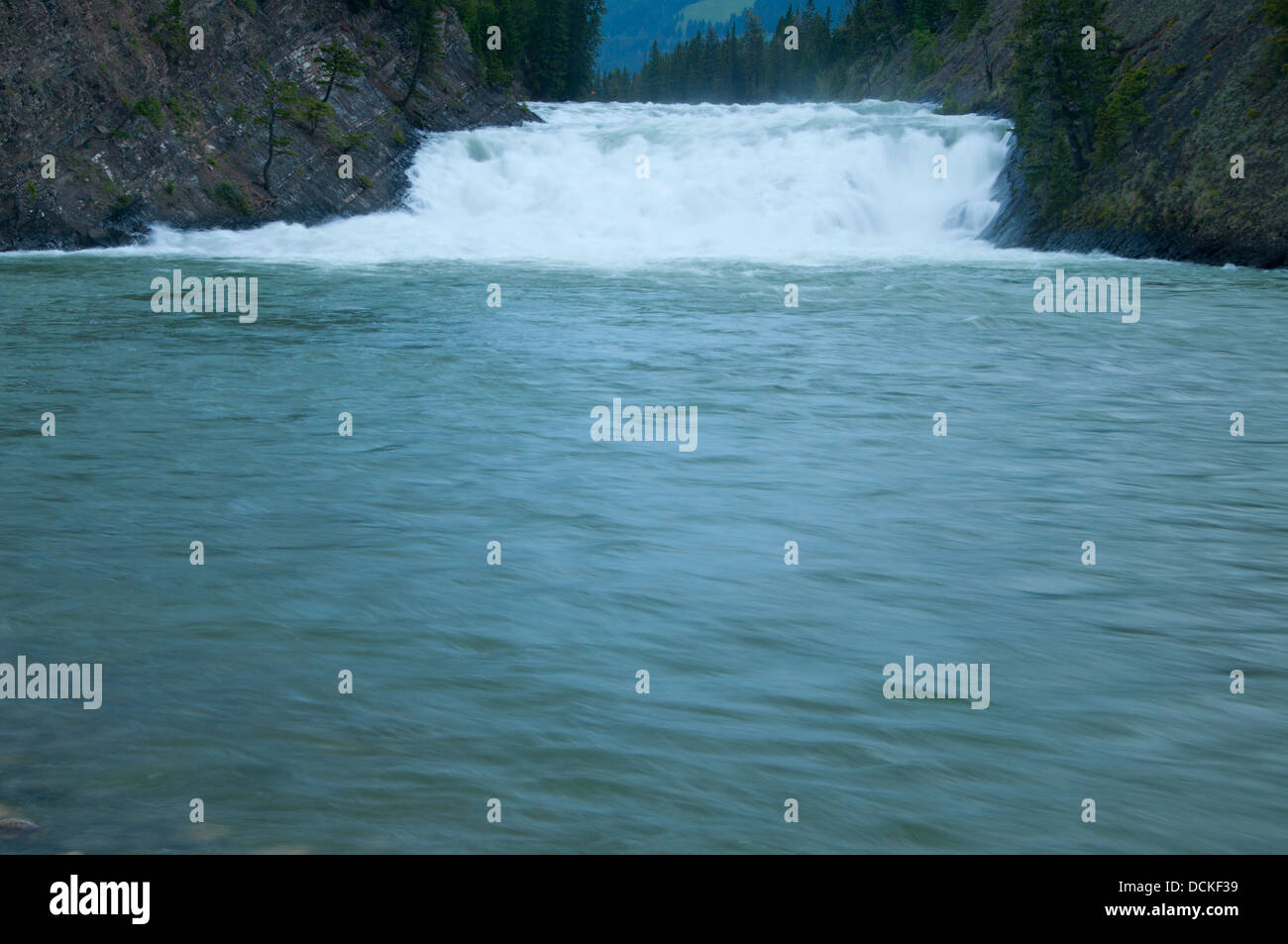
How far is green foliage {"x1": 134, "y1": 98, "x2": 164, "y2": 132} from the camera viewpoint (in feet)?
120

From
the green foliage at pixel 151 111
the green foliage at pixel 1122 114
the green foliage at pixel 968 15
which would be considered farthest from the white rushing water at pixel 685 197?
the green foliage at pixel 968 15

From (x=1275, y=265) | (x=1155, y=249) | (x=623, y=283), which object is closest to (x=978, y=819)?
(x=623, y=283)

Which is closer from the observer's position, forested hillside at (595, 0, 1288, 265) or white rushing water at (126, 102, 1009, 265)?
forested hillside at (595, 0, 1288, 265)

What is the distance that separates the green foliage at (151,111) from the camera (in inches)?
1443

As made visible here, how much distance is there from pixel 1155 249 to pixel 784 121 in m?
17.8

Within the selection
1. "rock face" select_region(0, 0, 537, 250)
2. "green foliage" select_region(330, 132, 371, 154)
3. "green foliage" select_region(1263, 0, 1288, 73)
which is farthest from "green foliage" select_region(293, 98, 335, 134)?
"green foliage" select_region(1263, 0, 1288, 73)

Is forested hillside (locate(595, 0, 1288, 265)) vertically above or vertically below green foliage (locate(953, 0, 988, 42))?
below

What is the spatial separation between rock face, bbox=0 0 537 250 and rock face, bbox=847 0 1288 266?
22322 mm

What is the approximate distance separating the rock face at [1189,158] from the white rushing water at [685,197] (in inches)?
117

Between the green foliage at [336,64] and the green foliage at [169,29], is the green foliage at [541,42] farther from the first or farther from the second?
the green foliage at [169,29]

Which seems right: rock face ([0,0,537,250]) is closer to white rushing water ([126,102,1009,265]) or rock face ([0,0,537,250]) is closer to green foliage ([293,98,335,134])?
green foliage ([293,98,335,134])

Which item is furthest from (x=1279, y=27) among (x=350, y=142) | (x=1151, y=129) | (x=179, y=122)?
(x=179, y=122)

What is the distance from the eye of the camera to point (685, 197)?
41.7 m

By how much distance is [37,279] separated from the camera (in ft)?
85.6
